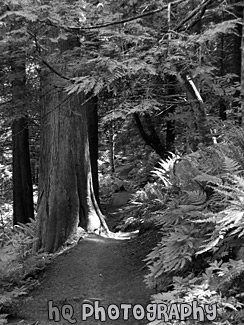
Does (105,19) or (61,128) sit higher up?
(105,19)

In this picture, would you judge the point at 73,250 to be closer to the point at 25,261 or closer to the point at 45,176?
the point at 25,261

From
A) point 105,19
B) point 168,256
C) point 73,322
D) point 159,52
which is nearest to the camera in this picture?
point 168,256

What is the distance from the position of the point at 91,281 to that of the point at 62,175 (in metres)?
2.46

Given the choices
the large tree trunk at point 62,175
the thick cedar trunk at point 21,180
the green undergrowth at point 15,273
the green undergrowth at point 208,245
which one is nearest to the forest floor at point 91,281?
the green undergrowth at point 15,273

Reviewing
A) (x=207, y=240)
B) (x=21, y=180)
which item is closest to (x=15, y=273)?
(x=207, y=240)

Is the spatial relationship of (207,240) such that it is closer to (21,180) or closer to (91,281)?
(91,281)

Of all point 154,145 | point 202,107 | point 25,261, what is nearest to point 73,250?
point 25,261

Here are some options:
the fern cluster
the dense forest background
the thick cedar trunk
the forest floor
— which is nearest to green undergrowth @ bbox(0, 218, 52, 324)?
the dense forest background

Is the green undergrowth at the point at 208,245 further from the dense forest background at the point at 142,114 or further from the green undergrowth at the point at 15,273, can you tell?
the green undergrowth at the point at 15,273

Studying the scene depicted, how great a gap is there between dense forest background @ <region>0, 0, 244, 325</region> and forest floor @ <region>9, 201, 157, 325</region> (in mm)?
355

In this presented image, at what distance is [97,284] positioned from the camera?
5.66m

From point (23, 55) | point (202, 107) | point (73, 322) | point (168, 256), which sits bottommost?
point (73, 322)

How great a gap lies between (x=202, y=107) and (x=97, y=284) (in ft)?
11.2

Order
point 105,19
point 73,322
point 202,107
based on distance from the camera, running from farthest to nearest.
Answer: point 202,107 → point 105,19 → point 73,322
